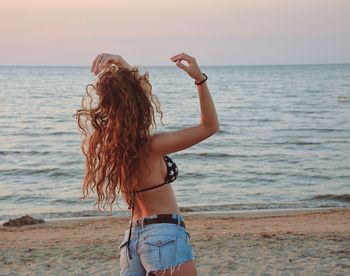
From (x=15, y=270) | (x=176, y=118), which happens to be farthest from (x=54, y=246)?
(x=176, y=118)

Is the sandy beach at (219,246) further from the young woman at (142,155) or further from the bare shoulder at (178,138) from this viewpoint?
the bare shoulder at (178,138)

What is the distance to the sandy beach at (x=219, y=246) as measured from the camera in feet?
24.6

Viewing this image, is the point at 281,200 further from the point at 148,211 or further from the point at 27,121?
the point at 27,121

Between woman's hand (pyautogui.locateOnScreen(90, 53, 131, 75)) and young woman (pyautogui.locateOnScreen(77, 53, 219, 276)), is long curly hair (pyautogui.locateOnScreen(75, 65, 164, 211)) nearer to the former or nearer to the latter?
young woman (pyautogui.locateOnScreen(77, 53, 219, 276))

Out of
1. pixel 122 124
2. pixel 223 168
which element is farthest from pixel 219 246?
pixel 223 168

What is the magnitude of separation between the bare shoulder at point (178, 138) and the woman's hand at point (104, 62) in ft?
1.68

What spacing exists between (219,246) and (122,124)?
5839mm

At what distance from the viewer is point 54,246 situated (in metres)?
9.05

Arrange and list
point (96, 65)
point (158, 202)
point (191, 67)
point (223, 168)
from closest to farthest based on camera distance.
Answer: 1. point (191, 67)
2. point (158, 202)
3. point (96, 65)
4. point (223, 168)

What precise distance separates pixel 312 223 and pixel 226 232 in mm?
2081

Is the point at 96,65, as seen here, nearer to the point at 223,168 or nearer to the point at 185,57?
the point at 185,57

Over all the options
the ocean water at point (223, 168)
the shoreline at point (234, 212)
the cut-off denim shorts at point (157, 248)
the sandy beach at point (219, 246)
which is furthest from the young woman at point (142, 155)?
the shoreline at point (234, 212)

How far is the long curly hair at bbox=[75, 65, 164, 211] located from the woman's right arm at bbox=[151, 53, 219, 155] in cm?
8

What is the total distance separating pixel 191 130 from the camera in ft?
10.0
